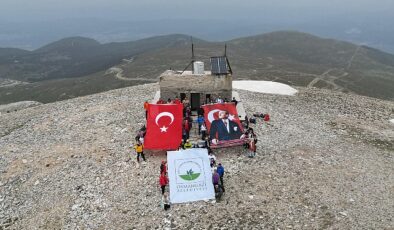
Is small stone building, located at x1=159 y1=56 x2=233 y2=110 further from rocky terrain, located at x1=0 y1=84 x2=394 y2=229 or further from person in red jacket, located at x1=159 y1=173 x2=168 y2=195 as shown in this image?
person in red jacket, located at x1=159 y1=173 x2=168 y2=195

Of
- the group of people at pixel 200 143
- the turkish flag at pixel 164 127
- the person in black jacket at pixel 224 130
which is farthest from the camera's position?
the person in black jacket at pixel 224 130

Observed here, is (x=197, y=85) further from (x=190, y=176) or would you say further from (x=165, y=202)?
(x=165, y=202)

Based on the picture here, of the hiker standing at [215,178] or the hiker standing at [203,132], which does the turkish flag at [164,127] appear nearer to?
the hiker standing at [203,132]

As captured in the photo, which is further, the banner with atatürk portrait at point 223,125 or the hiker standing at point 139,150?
the banner with atatürk portrait at point 223,125

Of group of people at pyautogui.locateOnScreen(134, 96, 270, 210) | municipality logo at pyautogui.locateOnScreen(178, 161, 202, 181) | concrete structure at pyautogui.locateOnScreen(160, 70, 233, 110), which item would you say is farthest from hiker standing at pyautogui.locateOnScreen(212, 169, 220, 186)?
concrete structure at pyautogui.locateOnScreen(160, 70, 233, 110)

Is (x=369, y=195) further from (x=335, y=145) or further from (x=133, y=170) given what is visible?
(x=133, y=170)

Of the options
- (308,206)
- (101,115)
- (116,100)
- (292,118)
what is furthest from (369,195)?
(116,100)

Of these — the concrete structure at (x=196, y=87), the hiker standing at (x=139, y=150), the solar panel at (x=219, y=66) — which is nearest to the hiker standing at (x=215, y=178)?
the hiker standing at (x=139, y=150)
